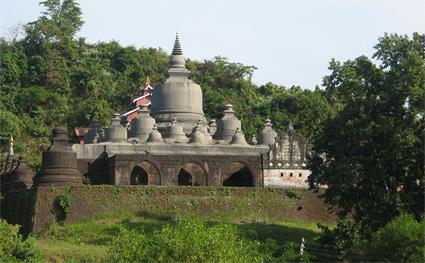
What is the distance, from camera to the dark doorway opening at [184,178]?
148 feet

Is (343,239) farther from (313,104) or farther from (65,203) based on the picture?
(313,104)

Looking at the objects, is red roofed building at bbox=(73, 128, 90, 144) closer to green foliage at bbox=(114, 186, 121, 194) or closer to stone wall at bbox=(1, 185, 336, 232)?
stone wall at bbox=(1, 185, 336, 232)

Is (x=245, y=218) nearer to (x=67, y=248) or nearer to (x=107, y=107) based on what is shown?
(x=67, y=248)

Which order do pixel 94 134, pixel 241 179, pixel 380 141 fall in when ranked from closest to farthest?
pixel 380 141, pixel 241 179, pixel 94 134

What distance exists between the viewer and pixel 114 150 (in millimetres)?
45875

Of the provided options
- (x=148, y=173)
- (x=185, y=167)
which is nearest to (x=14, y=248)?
(x=148, y=173)

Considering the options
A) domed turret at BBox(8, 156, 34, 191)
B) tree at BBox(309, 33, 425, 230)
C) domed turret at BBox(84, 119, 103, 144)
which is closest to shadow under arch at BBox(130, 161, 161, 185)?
domed turret at BBox(8, 156, 34, 191)

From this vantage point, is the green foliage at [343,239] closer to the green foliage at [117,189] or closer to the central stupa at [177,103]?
the green foliage at [117,189]

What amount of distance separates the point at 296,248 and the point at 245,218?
233 inches

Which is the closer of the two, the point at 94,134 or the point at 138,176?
the point at 138,176

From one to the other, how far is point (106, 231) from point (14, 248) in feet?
18.8

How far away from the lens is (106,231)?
125ft

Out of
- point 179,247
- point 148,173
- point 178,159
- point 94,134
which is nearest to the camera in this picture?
point 179,247

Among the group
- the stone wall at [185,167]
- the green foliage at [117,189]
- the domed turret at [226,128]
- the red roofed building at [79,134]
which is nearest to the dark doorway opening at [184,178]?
the stone wall at [185,167]
